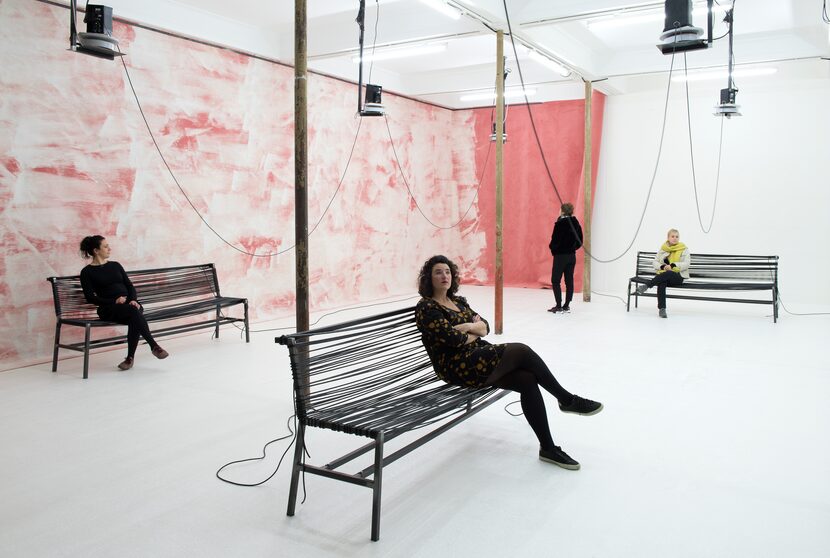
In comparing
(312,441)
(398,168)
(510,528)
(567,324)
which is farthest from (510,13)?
(510,528)

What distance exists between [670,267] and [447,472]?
6125 mm

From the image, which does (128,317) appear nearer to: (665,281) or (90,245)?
(90,245)

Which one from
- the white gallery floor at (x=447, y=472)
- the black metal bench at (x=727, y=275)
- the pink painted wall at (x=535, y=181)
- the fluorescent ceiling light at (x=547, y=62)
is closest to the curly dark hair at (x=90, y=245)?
the white gallery floor at (x=447, y=472)

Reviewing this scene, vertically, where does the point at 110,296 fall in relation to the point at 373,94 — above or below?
below

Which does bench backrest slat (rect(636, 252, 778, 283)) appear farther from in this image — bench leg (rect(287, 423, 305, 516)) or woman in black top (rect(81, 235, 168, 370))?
bench leg (rect(287, 423, 305, 516))

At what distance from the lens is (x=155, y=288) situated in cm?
675

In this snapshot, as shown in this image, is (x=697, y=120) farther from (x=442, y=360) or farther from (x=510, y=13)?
(x=442, y=360)

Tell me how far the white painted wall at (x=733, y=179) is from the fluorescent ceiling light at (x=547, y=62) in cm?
229

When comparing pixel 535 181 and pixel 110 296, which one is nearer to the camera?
pixel 110 296

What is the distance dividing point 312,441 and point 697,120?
8.86 metres

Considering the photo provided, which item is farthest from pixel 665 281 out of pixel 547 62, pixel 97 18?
pixel 97 18

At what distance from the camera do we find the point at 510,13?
7.11 meters

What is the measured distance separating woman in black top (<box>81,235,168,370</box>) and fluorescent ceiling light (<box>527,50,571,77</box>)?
5.27m

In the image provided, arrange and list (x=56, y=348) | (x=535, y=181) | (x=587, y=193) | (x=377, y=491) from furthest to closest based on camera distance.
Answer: (x=535, y=181), (x=587, y=193), (x=56, y=348), (x=377, y=491)
